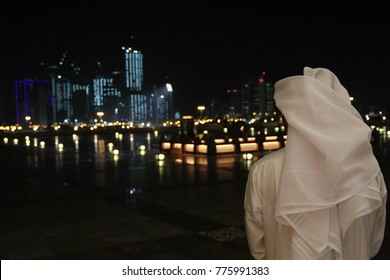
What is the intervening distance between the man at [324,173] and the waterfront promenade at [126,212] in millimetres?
3893

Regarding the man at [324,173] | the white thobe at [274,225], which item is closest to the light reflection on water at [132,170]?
the white thobe at [274,225]

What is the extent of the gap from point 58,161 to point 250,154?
26.3 ft

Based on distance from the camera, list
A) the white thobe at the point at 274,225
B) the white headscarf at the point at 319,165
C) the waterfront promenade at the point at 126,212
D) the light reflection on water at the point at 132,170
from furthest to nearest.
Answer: the light reflection on water at the point at 132,170, the waterfront promenade at the point at 126,212, the white thobe at the point at 274,225, the white headscarf at the point at 319,165

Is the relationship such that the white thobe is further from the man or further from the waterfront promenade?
the waterfront promenade

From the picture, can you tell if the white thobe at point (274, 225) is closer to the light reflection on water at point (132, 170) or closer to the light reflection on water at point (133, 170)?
the light reflection on water at point (132, 170)

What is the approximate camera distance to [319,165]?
8.15 feet

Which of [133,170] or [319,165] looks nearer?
[319,165]

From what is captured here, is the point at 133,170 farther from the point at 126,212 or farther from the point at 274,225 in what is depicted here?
the point at 274,225

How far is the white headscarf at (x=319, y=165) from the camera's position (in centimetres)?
243

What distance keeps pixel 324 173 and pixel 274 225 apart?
A: 0.50 metres

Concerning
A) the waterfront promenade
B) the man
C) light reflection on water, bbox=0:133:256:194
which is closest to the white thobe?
the man

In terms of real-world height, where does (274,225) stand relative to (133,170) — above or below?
above

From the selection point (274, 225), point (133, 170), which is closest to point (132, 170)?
point (133, 170)
